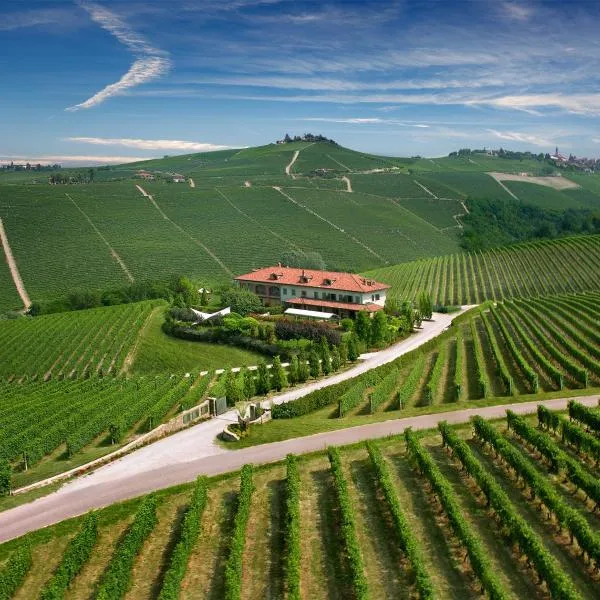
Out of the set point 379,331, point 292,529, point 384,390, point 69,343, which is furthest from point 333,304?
point 292,529

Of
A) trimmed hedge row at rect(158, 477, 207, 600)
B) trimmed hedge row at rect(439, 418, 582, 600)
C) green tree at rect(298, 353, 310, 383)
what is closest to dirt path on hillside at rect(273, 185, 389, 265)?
green tree at rect(298, 353, 310, 383)

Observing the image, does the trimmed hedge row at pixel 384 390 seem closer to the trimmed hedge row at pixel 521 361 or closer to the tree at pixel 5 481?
the trimmed hedge row at pixel 521 361

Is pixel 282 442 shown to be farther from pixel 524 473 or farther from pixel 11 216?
pixel 11 216

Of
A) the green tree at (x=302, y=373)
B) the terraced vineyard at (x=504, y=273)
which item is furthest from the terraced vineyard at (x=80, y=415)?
the terraced vineyard at (x=504, y=273)

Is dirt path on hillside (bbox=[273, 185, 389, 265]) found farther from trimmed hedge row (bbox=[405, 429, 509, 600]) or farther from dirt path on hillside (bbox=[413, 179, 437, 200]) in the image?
trimmed hedge row (bbox=[405, 429, 509, 600])

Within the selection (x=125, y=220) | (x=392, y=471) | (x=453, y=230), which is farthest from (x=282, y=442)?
(x=453, y=230)

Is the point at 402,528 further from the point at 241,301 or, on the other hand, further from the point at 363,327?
the point at 241,301
